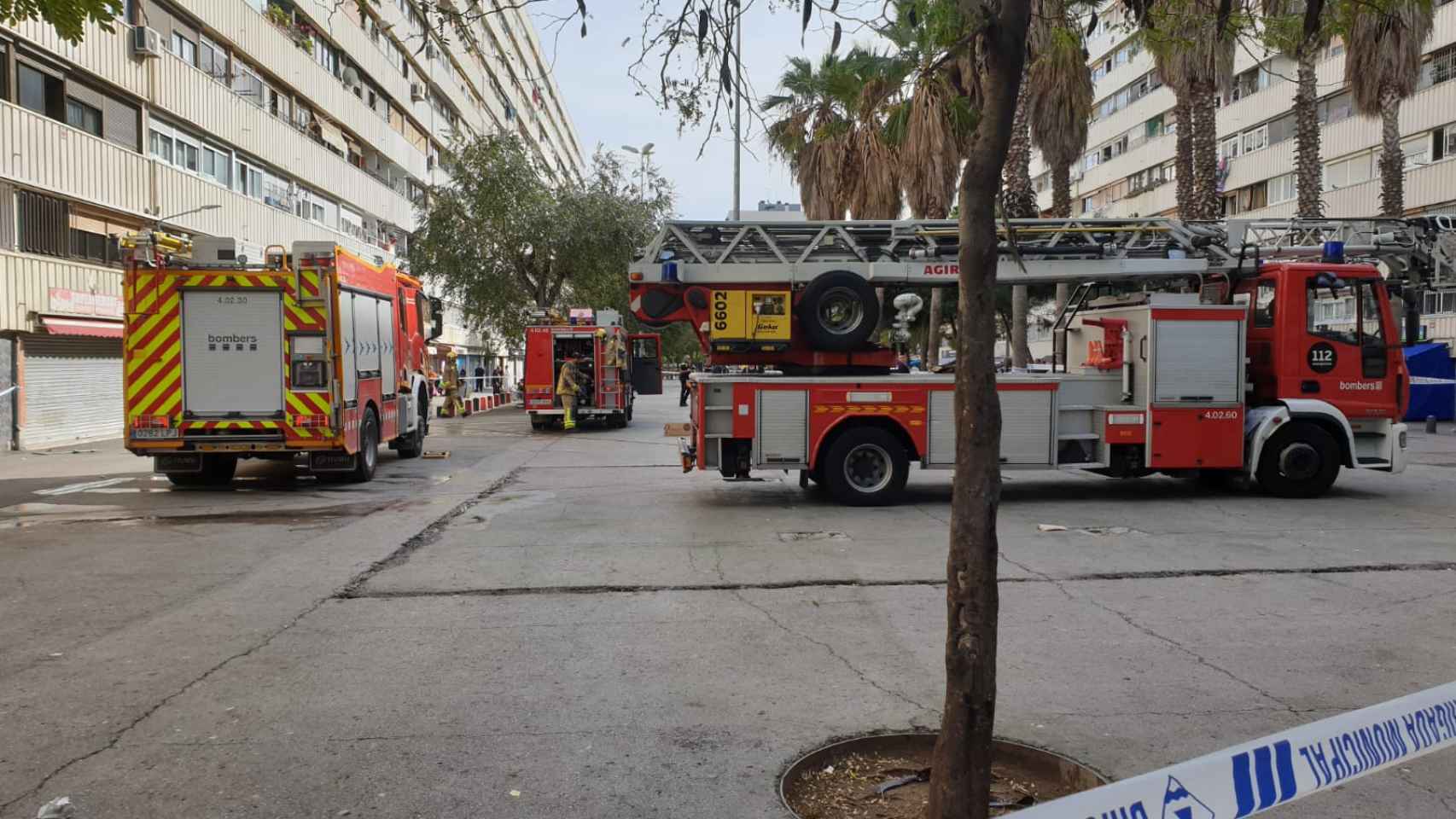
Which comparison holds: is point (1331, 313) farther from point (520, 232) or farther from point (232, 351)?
point (520, 232)

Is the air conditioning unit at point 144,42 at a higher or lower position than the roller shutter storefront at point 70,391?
higher

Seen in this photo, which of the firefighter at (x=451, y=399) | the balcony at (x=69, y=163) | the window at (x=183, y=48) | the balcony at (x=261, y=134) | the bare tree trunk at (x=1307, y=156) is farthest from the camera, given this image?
the firefighter at (x=451, y=399)

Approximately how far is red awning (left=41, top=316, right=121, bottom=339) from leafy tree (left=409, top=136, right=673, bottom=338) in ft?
46.4

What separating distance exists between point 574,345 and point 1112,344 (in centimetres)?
1663

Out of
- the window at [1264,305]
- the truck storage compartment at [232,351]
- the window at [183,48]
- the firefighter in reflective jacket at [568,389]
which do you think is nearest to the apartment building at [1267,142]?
the window at [1264,305]

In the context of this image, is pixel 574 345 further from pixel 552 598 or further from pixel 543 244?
pixel 552 598

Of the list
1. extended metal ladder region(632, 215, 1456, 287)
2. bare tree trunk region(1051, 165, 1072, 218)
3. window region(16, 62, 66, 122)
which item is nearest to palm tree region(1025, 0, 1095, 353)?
bare tree trunk region(1051, 165, 1072, 218)

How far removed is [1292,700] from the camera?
192 inches

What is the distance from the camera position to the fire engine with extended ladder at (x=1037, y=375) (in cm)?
1134

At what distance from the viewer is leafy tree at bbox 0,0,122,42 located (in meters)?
7.17

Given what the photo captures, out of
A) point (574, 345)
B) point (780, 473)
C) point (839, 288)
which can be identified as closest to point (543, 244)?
point (574, 345)

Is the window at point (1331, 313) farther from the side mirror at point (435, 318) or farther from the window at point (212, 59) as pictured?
the window at point (212, 59)

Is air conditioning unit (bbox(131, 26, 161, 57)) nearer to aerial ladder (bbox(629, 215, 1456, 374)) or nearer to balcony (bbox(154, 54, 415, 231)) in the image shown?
balcony (bbox(154, 54, 415, 231))

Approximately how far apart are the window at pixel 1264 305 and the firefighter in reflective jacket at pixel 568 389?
1669 centimetres
